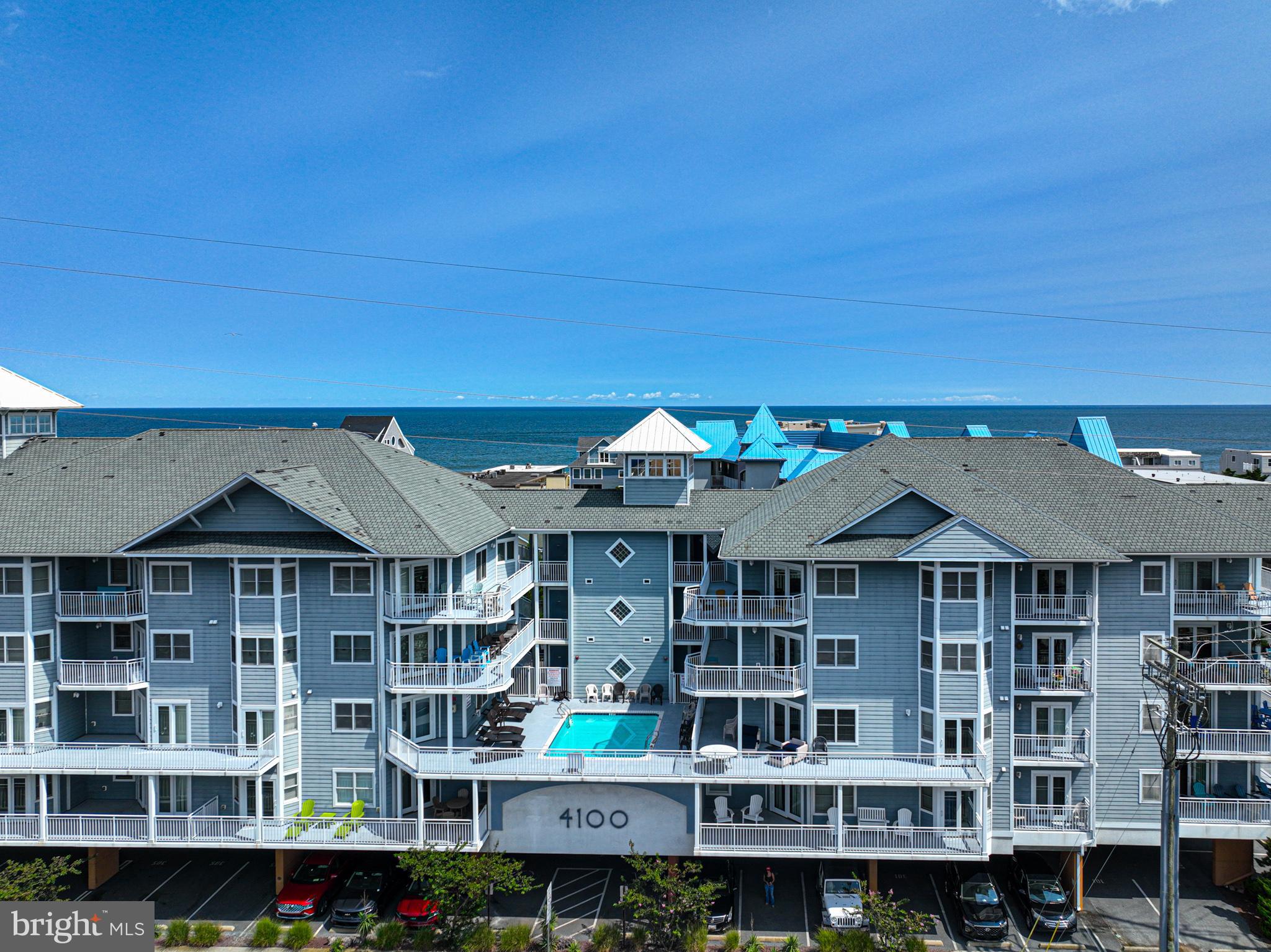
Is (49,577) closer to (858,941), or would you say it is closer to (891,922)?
(858,941)

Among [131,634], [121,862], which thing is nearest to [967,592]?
[131,634]

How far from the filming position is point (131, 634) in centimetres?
2864

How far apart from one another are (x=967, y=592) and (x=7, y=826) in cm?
3170

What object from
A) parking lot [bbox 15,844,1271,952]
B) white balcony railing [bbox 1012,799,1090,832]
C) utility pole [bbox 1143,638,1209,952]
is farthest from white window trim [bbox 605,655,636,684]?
utility pole [bbox 1143,638,1209,952]

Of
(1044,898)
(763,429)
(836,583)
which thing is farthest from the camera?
(763,429)

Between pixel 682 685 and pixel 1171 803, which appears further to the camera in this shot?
pixel 682 685

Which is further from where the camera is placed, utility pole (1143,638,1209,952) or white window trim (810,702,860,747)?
white window trim (810,702,860,747)

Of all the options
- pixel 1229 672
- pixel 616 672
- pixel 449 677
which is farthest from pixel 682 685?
pixel 1229 672

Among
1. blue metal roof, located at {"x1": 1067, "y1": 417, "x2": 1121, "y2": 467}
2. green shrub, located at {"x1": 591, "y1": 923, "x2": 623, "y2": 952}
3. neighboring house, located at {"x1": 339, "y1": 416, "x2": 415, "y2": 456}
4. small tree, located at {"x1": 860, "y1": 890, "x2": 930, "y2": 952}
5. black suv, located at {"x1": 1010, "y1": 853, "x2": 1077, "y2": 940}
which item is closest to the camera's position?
small tree, located at {"x1": 860, "y1": 890, "x2": 930, "y2": 952}

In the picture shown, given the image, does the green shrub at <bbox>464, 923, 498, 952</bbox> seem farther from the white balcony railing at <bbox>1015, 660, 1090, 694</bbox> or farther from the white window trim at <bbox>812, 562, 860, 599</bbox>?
the white balcony railing at <bbox>1015, 660, 1090, 694</bbox>

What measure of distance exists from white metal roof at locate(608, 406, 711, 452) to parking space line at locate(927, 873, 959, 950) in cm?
1824

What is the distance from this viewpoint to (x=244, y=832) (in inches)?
1038

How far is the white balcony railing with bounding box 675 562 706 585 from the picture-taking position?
1372 inches

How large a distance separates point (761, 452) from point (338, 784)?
37.8 meters
